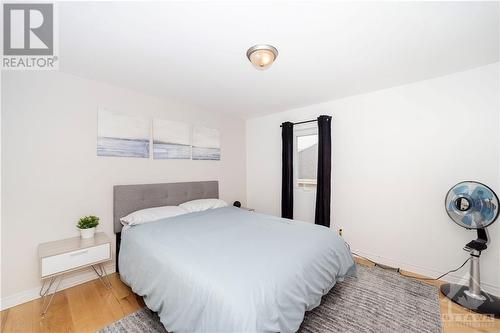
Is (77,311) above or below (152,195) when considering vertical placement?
below

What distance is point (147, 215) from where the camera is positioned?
96.1 inches

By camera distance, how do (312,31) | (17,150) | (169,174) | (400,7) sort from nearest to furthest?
(400,7) → (312,31) → (17,150) → (169,174)

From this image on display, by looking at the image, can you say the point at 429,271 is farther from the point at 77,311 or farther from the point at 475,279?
the point at 77,311

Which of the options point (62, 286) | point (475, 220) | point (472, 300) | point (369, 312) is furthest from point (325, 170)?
point (62, 286)

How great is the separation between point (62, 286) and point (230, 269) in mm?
2145

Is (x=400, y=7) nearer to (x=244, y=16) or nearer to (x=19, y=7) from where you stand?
(x=244, y=16)

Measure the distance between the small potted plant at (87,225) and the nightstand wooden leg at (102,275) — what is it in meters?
0.44

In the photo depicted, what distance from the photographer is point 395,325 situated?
1.62 metres

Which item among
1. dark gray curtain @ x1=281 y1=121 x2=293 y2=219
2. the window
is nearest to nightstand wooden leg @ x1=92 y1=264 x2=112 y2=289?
dark gray curtain @ x1=281 y1=121 x2=293 y2=219

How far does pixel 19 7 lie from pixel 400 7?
8.47 feet

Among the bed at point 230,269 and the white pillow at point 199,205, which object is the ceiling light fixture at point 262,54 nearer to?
the bed at point 230,269

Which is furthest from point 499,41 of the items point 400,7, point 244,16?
point 244,16

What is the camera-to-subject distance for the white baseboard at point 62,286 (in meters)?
1.88

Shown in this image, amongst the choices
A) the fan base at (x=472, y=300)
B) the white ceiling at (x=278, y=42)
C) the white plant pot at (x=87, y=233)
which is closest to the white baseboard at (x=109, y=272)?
the fan base at (x=472, y=300)
